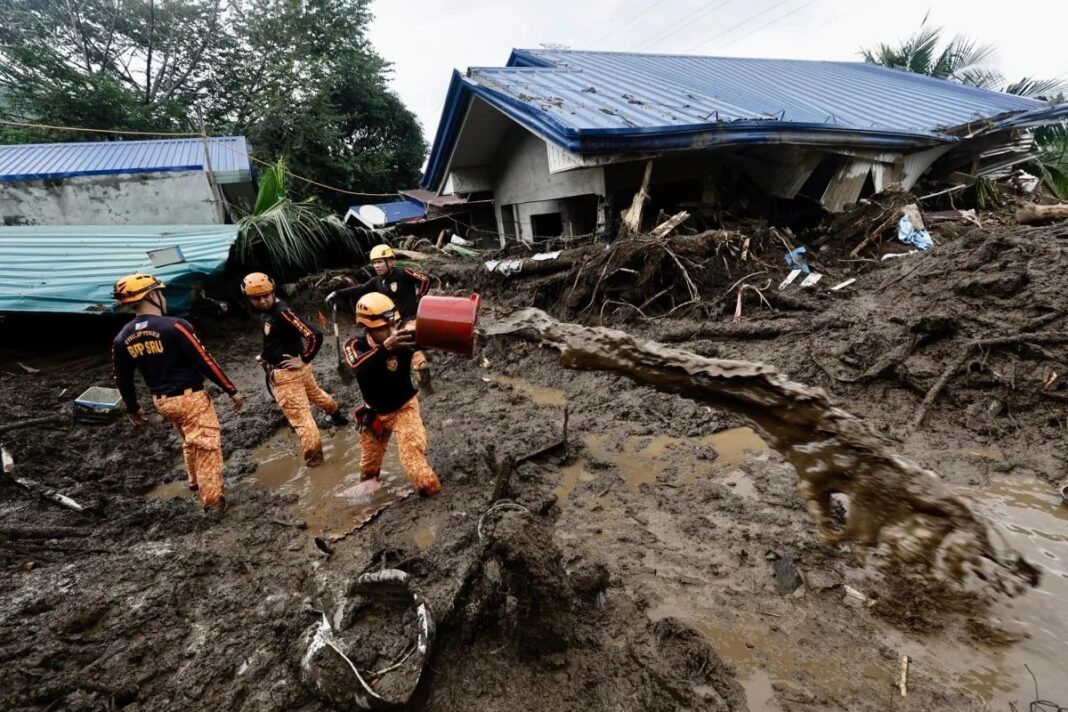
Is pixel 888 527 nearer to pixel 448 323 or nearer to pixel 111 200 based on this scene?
pixel 448 323

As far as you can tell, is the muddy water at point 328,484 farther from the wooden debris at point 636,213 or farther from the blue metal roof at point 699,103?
the blue metal roof at point 699,103

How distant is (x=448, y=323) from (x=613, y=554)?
1759 mm

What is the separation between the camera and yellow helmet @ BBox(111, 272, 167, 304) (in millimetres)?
3617

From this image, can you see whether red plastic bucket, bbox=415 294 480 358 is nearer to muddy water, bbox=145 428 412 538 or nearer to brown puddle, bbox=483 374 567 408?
muddy water, bbox=145 428 412 538

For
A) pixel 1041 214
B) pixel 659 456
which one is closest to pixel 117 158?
pixel 659 456

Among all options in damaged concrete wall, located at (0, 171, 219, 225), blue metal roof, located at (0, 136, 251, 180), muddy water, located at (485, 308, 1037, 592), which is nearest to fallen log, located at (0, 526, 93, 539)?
muddy water, located at (485, 308, 1037, 592)

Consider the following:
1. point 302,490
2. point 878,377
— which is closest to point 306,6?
point 302,490

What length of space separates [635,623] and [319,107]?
21333 millimetres

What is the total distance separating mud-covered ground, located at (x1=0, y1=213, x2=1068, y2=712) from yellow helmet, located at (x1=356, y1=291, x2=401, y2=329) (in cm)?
142

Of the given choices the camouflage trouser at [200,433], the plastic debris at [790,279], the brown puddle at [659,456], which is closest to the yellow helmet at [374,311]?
the camouflage trouser at [200,433]

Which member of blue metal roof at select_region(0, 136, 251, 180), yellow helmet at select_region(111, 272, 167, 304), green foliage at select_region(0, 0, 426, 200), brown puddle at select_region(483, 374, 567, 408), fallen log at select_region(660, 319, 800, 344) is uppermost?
green foliage at select_region(0, 0, 426, 200)

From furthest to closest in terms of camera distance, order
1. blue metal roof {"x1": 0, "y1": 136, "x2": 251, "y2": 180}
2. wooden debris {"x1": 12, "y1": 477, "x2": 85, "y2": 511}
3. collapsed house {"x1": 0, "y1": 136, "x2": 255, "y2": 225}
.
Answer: blue metal roof {"x1": 0, "y1": 136, "x2": 251, "y2": 180}, collapsed house {"x1": 0, "y1": 136, "x2": 255, "y2": 225}, wooden debris {"x1": 12, "y1": 477, "x2": 85, "y2": 511}

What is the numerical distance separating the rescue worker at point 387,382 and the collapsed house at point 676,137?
4.16 metres

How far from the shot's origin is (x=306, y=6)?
66.0 feet
